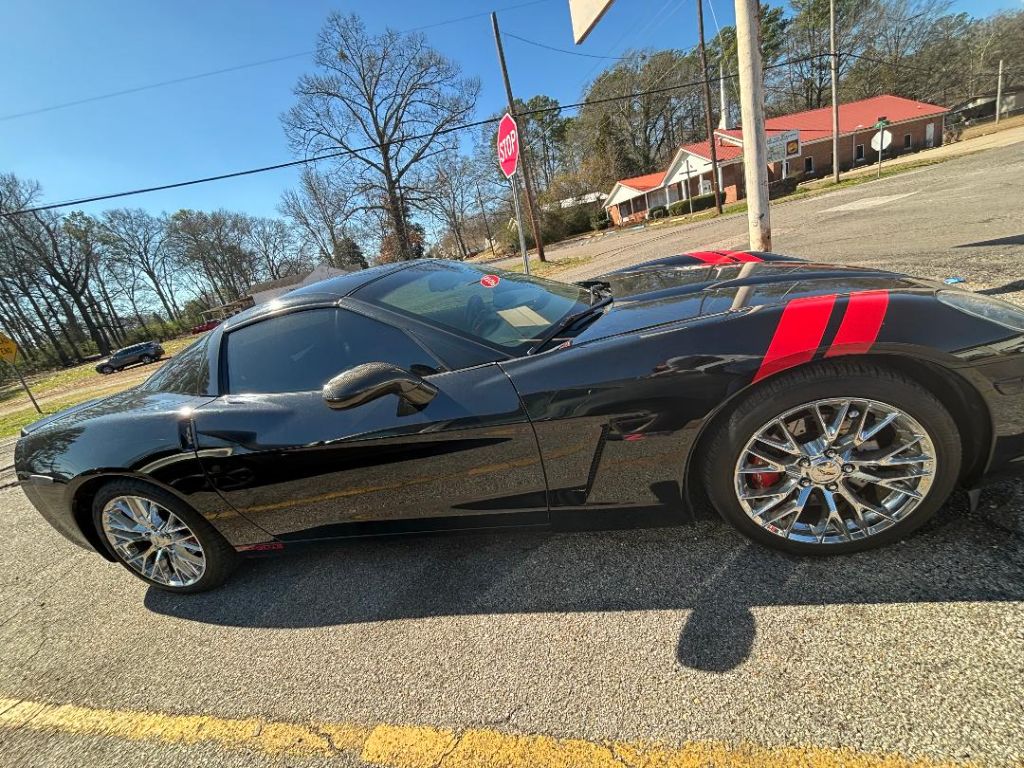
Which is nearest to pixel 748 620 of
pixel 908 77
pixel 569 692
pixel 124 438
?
pixel 569 692

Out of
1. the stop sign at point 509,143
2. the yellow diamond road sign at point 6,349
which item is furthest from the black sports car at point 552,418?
the yellow diamond road sign at point 6,349

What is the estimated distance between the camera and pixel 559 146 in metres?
60.0

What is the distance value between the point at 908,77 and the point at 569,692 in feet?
214

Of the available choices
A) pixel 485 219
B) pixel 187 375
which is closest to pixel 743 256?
pixel 187 375

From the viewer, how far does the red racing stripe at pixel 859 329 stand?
1.53 m

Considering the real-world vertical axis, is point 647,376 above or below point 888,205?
above

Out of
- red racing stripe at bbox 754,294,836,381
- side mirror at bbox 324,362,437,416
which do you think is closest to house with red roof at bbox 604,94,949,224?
red racing stripe at bbox 754,294,836,381

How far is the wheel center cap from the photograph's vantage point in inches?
65.7

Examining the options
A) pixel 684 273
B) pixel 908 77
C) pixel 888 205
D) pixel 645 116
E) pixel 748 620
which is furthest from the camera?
pixel 645 116

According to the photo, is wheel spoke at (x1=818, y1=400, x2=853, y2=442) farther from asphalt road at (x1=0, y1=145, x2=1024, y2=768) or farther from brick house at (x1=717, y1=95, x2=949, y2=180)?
brick house at (x1=717, y1=95, x2=949, y2=180)

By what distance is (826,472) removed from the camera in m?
1.68

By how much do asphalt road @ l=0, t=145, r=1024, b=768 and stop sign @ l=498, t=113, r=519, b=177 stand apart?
4.42 meters

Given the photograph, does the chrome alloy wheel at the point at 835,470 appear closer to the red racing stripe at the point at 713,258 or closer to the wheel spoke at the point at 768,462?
the wheel spoke at the point at 768,462

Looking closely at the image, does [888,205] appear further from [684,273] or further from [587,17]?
[684,273]
